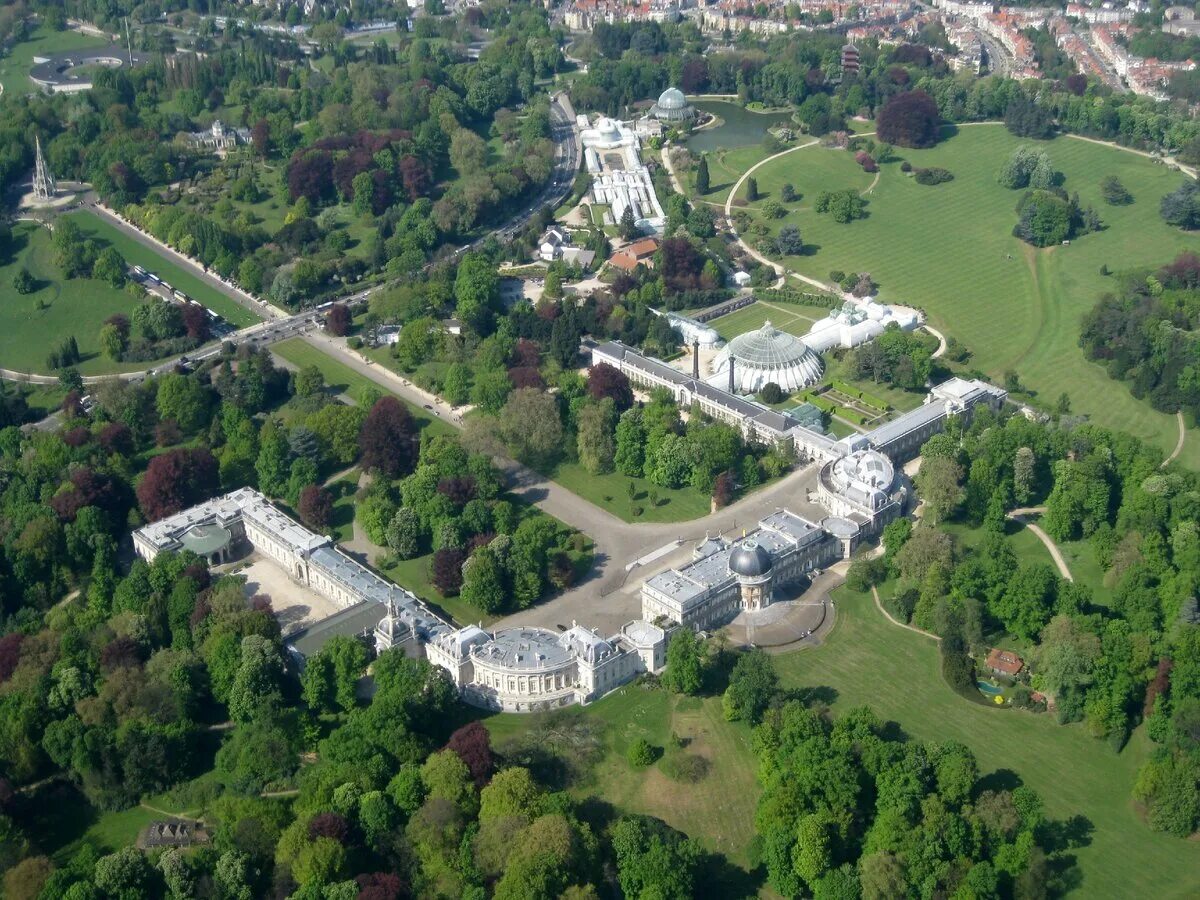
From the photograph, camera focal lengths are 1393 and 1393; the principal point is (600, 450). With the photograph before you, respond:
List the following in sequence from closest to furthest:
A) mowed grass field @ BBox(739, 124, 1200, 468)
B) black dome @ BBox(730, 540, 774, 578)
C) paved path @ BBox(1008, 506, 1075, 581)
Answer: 1. black dome @ BBox(730, 540, 774, 578)
2. paved path @ BBox(1008, 506, 1075, 581)
3. mowed grass field @ BBox(739, 124, 1200, 468)

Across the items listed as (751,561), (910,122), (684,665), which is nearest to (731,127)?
(910,122)

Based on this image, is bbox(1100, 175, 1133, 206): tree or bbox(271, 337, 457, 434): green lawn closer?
bbox(271, 337, 457, 434): green lawn

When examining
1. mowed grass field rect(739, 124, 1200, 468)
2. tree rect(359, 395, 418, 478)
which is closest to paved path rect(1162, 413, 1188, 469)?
mowed grass field rect(739, 124, 1200, 468)

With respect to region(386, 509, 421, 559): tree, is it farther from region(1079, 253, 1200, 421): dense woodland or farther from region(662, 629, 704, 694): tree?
region(1079, 253, 1200, 421): dense woodland

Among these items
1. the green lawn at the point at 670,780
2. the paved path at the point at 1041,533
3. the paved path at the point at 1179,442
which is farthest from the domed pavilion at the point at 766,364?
the green lawn at the point at 670,780

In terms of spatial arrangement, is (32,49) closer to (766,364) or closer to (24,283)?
(24,283)

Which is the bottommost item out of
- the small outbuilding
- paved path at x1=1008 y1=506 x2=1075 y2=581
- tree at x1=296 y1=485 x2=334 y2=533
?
paved path at x1=1008 y1=506 x2=1075 y2=581

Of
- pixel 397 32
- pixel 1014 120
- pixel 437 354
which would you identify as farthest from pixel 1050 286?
pixel 397 32

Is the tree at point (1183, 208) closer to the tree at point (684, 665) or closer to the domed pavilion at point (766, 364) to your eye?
the domed pavilion at point (766, 364)
